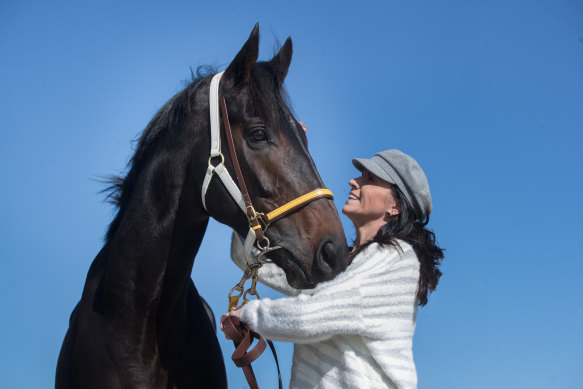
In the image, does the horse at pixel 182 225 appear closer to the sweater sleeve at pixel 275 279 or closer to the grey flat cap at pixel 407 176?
the sweater sleeve at pixel 275 279

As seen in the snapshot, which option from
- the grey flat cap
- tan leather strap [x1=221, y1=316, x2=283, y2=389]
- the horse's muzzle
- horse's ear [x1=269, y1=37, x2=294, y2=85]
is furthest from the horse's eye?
tan leather strap [x1=221, y1=316, x2=283, y2=389]

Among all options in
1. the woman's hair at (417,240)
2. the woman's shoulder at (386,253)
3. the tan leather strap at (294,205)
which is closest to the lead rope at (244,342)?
the tan leather strap at (294,205)

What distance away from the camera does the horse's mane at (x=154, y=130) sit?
7.09ft

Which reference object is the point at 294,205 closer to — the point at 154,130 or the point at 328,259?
the point at 328,259

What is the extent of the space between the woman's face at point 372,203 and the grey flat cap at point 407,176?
0.24 ft

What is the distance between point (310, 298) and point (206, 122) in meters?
0.95

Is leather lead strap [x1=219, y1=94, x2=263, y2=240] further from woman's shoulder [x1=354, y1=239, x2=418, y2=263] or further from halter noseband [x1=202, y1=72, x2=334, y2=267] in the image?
woman's shoulder [x1=354, y1=239, x2=418, y2=263]

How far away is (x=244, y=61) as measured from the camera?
2.04 metres

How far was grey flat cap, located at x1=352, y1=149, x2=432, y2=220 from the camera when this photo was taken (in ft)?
7.46

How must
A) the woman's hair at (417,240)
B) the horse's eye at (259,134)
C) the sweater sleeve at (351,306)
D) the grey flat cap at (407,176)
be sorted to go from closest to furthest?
the sweater sleeve at (351,306)
the horse's eye at (259,134)
the woman's hair at (417,240)
the grey flat cap at (407,176)

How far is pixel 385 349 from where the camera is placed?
1.87 m

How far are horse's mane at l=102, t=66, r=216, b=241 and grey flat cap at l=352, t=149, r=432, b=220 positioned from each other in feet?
3.17

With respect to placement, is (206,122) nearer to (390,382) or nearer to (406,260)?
(406,260)

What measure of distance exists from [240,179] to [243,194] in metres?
0.07
